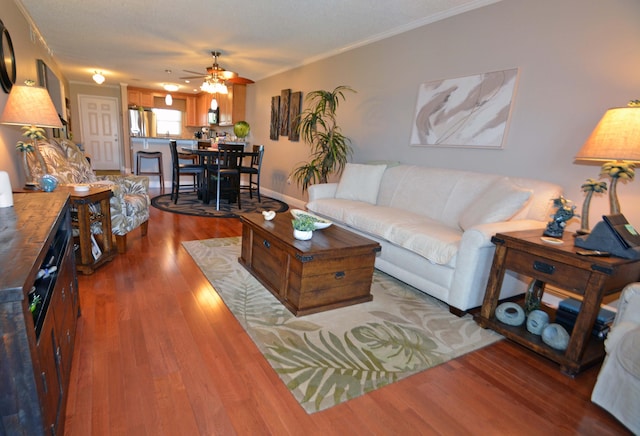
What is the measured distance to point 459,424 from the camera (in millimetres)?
1334

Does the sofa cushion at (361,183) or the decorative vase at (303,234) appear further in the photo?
the sofa cushion at (361,183)

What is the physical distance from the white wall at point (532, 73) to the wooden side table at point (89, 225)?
2.83 meters

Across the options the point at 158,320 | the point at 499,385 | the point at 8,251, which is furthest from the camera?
the point at 158,320

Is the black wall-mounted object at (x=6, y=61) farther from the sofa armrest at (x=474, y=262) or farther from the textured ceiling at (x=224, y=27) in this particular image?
the sofa armrest at (x=474, y=262)

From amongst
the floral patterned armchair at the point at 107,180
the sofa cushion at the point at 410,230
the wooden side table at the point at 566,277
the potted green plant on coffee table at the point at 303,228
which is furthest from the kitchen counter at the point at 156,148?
the wooden side table at the point at 566,277

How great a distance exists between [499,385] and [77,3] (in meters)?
4.75

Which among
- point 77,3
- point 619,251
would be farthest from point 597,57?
point 77,3

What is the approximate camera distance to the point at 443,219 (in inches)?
112

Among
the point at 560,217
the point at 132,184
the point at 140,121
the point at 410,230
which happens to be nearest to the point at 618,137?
the point at 560,217

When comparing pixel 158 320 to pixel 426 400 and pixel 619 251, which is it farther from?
pixel 619 251

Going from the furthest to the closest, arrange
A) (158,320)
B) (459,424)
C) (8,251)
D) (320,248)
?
(320,248) → (158,320) → (459,424) → (8,251)

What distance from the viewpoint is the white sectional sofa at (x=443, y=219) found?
2.11 metres

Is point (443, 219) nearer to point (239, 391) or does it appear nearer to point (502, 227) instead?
point (502, 227)

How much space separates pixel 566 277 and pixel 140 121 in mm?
9478
